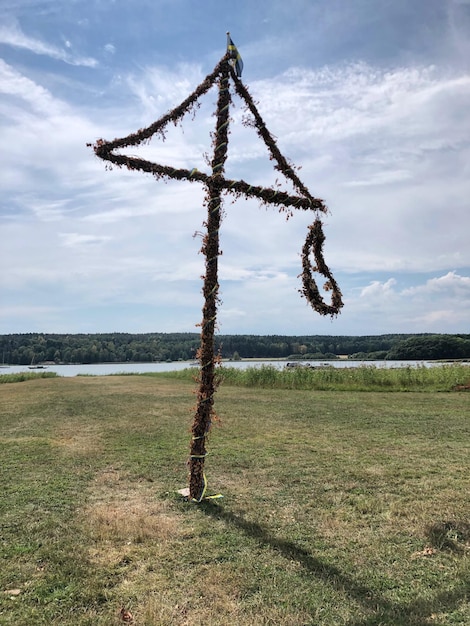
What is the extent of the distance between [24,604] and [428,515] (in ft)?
11.8

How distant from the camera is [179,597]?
3.08 m

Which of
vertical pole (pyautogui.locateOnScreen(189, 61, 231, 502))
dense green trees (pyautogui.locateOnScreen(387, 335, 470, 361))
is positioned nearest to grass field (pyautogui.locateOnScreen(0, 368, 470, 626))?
vertical pole (pyautogui.locateOnScreen(189, 61, 231, 502))

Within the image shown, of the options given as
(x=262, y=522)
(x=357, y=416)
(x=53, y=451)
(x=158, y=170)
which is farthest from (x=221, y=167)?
(x=357, y=416)

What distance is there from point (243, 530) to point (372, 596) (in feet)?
4.76

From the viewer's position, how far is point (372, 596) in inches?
122

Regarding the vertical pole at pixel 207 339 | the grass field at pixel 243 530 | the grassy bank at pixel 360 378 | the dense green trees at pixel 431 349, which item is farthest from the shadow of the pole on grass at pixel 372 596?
the dense green trees at pixel 431 349

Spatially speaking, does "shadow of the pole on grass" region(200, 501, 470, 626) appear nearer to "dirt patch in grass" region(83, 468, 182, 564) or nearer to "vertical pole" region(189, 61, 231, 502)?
"dirt patch in grass" region(83, 468, 182, 564)

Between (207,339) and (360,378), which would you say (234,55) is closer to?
(207,339)

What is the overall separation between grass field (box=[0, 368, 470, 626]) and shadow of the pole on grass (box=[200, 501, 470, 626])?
0.01 metres

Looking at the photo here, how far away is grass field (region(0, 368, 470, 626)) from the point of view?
299 cm

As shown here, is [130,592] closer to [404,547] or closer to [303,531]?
[303,531]

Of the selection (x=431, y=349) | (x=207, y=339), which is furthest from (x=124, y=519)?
(x=431, y=349)

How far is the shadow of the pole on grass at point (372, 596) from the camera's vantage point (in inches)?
111

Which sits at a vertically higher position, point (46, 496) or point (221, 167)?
point (221, 167)
